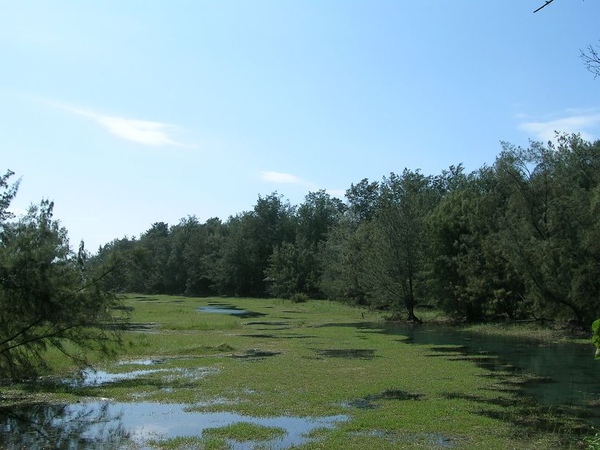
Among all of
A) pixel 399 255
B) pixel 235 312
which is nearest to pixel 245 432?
pixel 399 255

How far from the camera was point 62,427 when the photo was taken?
18.3 meters

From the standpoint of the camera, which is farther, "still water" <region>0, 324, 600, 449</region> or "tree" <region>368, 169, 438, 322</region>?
"tree" <region>368, 169, 438, 322</region>

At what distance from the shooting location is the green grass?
16.4 metres

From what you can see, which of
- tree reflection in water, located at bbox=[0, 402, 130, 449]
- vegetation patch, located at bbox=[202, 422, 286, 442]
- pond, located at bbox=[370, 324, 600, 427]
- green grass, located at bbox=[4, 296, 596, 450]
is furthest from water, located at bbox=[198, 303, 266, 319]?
vegetation patch, located at bbox=[202, 422, 286, 442]

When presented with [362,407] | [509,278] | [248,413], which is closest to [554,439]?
[362,407]

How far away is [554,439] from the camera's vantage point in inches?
640

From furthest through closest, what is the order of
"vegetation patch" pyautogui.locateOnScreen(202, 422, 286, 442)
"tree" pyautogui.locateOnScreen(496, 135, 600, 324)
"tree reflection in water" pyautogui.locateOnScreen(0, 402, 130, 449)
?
"tree" pyautogui.locateOnScreen(496, 135, 600, 324) → "tree reflection in water" pyautogui.locateOnScreen(0, 402, 130, 449) → "vegetation patch" pyautogui.locateOnScreen(202, 422, 286, 442)

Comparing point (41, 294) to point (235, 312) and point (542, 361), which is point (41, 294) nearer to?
point (542, 361)

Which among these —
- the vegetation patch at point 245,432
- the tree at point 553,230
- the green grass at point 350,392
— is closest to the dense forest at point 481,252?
the tree at point 553,230

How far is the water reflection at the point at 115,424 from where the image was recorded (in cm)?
1648

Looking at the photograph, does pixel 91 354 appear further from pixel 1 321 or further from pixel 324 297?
pixel 324 297

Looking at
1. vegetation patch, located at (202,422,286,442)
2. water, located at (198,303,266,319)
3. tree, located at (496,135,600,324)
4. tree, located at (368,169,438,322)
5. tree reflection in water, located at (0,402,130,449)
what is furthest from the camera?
water, located at (198,303,266,319)

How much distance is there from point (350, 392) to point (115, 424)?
28.2 ft

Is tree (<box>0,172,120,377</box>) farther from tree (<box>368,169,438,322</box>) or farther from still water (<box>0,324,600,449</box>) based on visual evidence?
tree (<box>368,169,438,322</box>)
